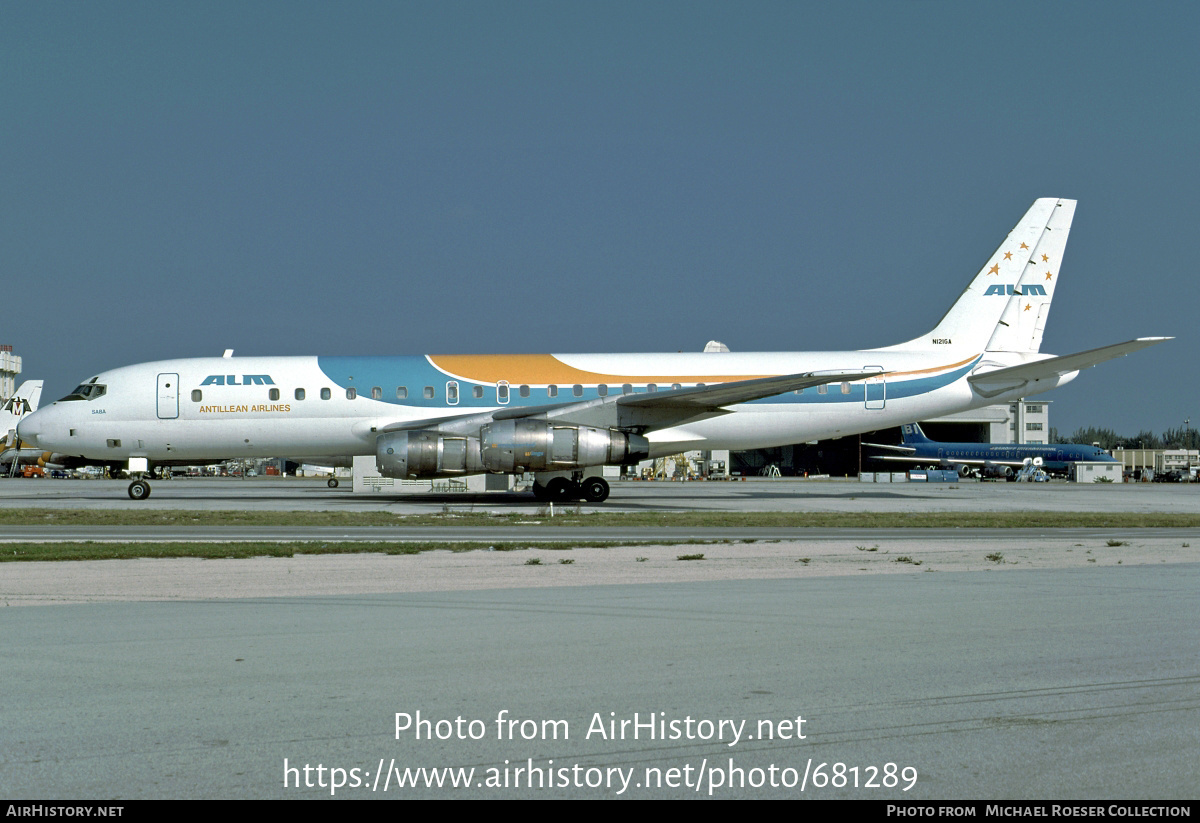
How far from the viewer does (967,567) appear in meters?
12.7

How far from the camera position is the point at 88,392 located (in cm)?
2977

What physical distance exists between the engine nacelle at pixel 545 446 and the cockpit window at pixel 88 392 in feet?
38.6

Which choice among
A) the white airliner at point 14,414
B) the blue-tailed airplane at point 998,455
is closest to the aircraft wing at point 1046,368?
the white airliner at point 14,414

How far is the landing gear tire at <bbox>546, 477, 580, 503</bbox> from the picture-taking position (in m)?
29.1

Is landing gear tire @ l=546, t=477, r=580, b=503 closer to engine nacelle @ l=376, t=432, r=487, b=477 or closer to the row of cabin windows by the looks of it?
the row of cabin windows

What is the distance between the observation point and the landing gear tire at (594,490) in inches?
1137

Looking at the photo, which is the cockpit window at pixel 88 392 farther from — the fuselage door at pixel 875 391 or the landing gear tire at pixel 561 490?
the fuselage door at pixel 875 391

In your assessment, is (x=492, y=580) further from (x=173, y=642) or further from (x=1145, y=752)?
(x=1145, y=752)

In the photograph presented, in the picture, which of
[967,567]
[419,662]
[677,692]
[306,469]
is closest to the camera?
[677,692]

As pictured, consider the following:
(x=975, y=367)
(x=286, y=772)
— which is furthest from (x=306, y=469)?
(x=286, y=772)

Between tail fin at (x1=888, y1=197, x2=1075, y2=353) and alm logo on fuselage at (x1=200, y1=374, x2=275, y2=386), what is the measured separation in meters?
18.1

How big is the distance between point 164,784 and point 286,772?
0.47 m

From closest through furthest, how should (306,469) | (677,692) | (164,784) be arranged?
(164,784), (677,692), (306,469)

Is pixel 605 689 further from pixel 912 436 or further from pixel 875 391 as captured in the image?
pixel 912 436
